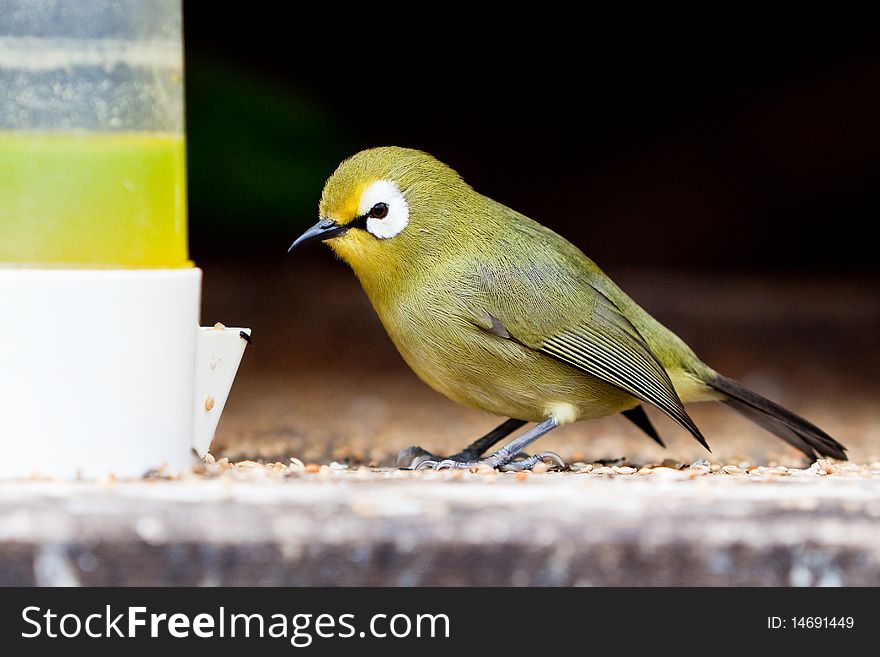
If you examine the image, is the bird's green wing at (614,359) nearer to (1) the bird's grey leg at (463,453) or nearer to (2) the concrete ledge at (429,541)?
(1) the bird's grey leg at (463,453)

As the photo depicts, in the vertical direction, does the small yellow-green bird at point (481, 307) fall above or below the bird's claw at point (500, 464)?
above

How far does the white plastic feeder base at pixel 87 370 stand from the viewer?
3111 millimetres

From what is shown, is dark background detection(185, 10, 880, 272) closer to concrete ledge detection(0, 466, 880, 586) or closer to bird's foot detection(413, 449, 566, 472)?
bird's foot detection(413, 449, 566, 472)

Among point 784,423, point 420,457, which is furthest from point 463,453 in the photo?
point 784,423

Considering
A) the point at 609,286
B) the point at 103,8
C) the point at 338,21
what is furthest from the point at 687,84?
the point at 103,8

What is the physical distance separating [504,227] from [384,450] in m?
1.09

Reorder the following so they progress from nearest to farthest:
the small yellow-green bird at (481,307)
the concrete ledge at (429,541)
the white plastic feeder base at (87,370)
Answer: the concrete ledge at (429,541) < the white plastic feeder base at (87,370) < the small yellow-green bird at (481,307)

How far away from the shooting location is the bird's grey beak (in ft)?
14.5

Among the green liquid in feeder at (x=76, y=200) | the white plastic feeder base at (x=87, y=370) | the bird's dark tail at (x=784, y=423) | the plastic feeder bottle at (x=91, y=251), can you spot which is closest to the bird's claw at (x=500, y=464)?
the bird's dark tail at (x=784, y=423)

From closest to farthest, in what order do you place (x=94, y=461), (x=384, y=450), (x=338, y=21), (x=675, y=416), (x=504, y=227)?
(x=94, y=461)
(x=675, y=416)
(x=504, y=227)
(x=384, y=450)
(x=338, y=21)

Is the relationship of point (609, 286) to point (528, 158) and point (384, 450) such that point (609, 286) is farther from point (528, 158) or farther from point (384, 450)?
point (528, 158)

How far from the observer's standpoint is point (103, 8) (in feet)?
10.9

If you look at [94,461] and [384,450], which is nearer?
[94,461]

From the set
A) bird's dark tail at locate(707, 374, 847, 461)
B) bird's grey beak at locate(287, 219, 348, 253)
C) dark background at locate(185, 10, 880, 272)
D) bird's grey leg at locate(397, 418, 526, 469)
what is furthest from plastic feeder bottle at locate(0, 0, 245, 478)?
dark background at locate(185, 10, 880, 272)
